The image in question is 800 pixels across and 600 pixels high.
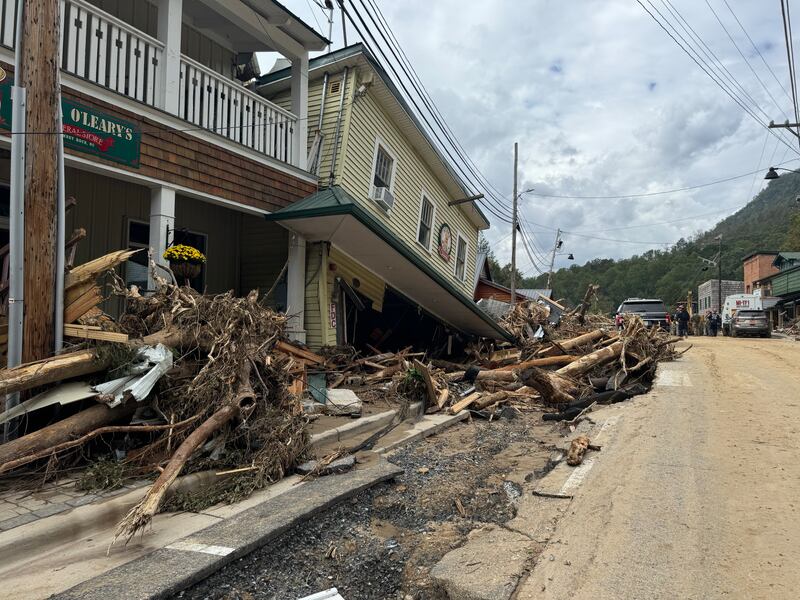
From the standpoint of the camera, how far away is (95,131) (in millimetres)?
6504

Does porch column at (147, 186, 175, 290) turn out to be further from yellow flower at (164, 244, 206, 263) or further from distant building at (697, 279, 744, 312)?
distant building at (697, 279, 744, 312)

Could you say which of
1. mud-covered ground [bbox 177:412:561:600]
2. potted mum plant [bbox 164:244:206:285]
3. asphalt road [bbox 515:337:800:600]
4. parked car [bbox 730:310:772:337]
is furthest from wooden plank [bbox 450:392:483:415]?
parked car [bbox 730:310:772:337]

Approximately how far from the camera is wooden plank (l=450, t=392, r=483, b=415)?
27.6 ft

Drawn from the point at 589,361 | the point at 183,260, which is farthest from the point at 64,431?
the point at 589,361

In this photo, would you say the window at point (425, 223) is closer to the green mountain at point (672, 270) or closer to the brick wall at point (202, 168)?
the brick wall at point (202, 168)

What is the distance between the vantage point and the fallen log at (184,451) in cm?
338

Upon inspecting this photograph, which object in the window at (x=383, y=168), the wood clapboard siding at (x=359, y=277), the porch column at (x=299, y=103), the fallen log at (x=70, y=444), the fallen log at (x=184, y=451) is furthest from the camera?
the window at (x=383, y=168)

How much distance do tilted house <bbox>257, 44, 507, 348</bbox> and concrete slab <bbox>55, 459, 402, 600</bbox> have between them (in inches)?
201

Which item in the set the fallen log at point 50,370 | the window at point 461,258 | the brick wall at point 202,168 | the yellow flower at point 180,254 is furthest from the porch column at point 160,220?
the window at point 461,258

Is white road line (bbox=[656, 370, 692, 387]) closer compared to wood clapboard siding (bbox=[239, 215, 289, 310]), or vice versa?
white road line (bbox=[656, 370, 692, 387])

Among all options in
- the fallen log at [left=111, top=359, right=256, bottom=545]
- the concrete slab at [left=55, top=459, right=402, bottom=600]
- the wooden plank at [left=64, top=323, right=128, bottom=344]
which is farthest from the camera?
the wooden plank at [left=64, top=323, right=128, bottom=344]

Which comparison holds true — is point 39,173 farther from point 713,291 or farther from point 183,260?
point 713,291

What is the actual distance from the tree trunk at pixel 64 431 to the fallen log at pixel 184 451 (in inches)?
28.4

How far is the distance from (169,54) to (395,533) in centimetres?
702
